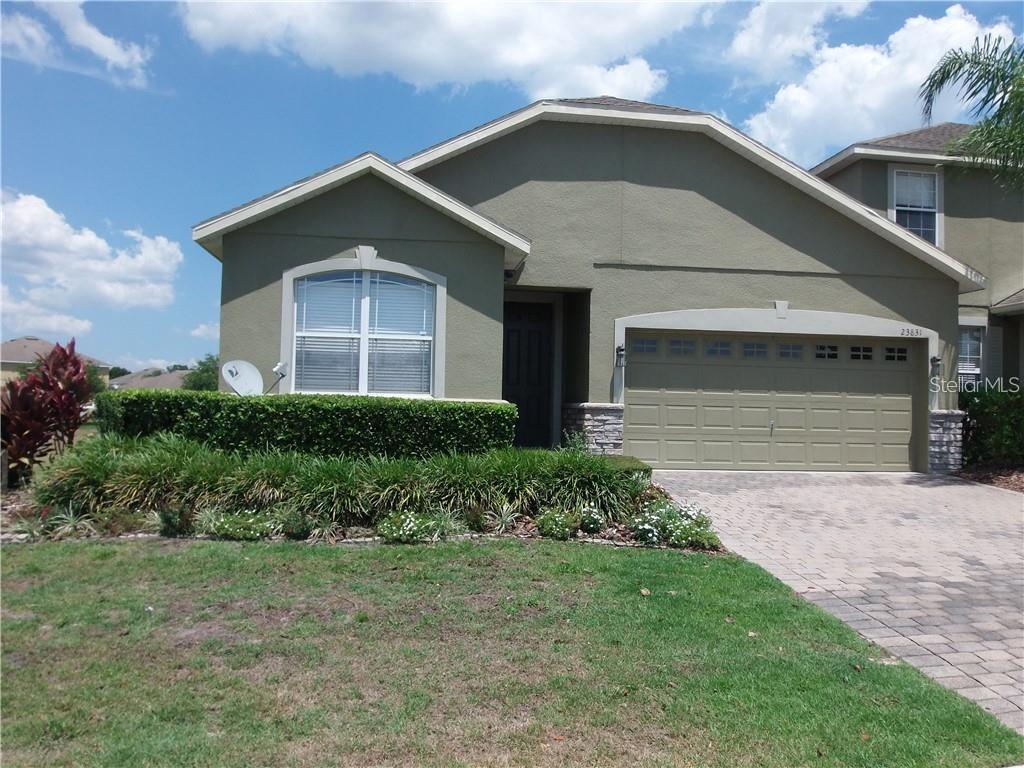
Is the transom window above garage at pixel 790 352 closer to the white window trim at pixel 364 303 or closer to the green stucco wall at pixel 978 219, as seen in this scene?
the green stucco wall at pixel 978 219

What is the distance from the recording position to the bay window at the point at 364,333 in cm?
1119

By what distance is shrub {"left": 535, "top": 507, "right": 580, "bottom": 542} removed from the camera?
783cm

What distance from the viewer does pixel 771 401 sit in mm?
13758

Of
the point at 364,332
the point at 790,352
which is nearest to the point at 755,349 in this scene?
the point at 790,352

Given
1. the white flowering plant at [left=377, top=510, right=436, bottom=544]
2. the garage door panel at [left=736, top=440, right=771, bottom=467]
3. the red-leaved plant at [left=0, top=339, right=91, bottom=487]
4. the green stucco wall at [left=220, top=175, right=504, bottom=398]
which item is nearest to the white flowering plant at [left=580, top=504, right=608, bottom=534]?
the white flowering plant at [left=377, top=510, right=436, bottom=544]

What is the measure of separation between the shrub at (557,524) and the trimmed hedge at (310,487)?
349 mm

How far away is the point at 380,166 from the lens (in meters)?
11.1

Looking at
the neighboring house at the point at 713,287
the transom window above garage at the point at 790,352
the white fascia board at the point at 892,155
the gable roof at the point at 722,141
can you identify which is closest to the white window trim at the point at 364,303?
the neighboring house at the point at 713,287

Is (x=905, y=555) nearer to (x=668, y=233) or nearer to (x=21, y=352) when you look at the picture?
(x=668, y=233)

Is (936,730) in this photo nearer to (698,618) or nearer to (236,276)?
(698,618)

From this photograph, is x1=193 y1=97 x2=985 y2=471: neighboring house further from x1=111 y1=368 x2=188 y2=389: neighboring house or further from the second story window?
x1=111 y1=368 x2=188 y2=389: neighboring house

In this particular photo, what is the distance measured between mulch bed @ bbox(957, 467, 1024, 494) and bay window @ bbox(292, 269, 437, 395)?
986 centimetres

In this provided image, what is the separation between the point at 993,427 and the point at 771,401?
4.21m

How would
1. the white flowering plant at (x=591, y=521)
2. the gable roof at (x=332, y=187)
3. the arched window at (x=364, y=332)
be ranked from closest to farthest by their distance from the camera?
the white flowering plant at (x=591, y=521) → the gable roof at (x=332, y=187) → the arched window at (x=364, y=332)
